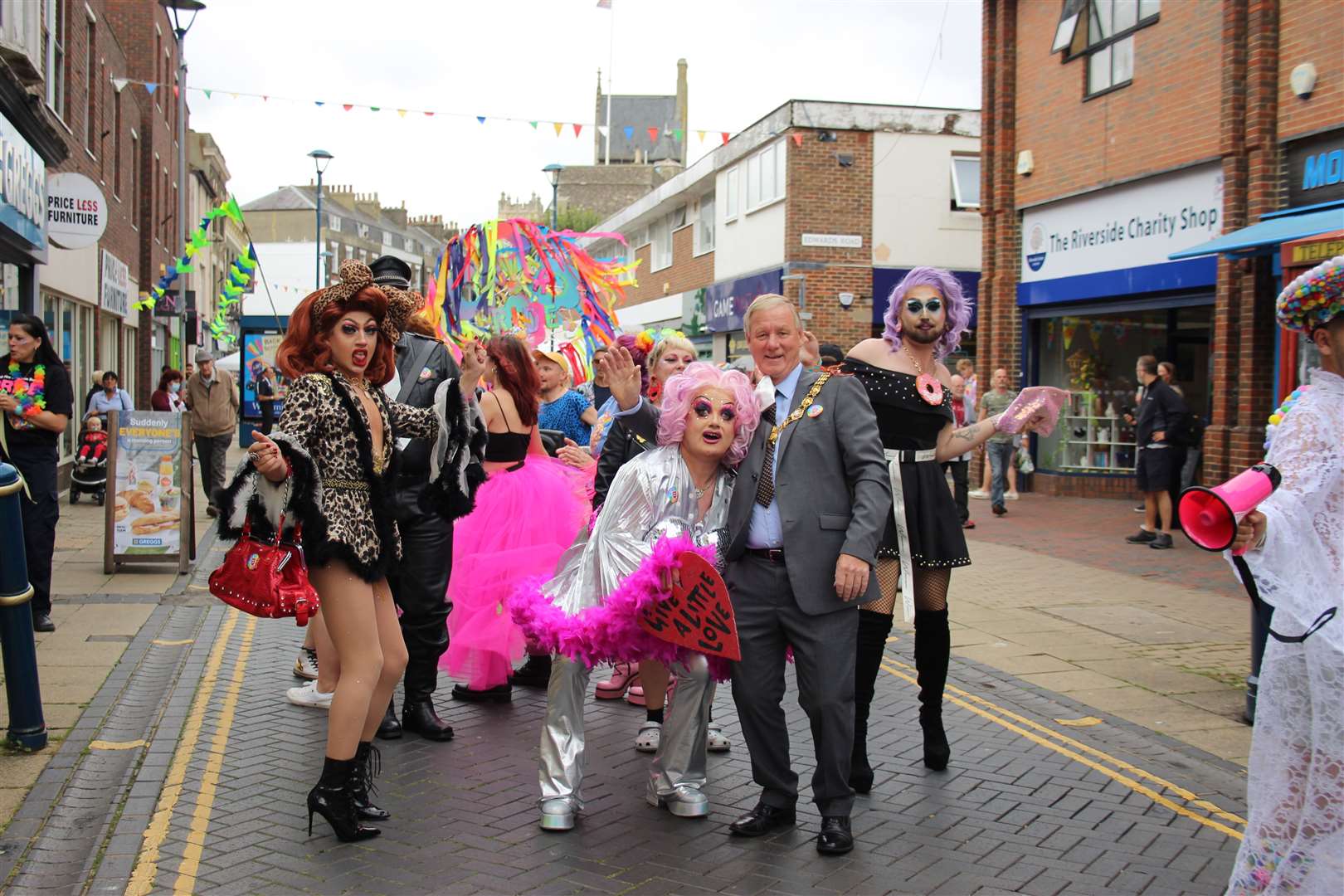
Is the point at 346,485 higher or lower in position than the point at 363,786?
higher

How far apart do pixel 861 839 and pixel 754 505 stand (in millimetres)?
1310

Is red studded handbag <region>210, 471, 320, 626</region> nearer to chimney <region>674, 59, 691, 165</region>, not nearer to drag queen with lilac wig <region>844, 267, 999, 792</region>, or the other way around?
drag queen with lilac wig <region>844, 267, 999, 792</region>

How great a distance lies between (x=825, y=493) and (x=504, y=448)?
2425 mm

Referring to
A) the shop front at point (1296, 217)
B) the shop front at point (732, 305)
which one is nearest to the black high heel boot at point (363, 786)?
the shop front at point (1296, 217)

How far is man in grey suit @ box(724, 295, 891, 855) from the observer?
14.1ft

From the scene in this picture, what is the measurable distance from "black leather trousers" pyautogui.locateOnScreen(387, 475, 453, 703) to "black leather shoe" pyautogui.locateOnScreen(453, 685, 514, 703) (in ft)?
2.01

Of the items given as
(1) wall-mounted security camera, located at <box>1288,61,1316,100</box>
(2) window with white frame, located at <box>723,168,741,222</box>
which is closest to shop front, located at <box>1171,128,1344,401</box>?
(1) wall-mounted security camera, located at <box>1288,61,1316,100</box>

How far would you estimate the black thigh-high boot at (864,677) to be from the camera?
489 cm

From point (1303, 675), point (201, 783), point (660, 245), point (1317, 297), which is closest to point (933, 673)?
point (1303, 675)

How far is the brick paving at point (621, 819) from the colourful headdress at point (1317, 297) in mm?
1940

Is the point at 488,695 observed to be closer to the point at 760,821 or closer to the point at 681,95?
the point at 760,821

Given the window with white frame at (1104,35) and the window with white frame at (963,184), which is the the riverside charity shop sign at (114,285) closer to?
the window with white frame at (1104,35)

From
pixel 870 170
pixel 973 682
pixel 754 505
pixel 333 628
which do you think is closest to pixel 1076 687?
pixel 973 682

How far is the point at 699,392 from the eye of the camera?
14.9 ft
